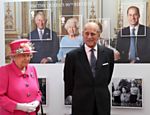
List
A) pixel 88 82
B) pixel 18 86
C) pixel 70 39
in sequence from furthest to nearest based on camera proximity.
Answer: pixel 70 39 < pixel 88 82 < pixel 18 86

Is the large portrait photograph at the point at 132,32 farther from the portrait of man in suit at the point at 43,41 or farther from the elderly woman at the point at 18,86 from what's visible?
the elderly woman at the point at 18,86

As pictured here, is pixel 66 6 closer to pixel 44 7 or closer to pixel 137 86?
pixel 44 7

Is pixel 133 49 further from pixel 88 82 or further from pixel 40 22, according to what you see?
pixel 40 22

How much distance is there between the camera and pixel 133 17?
3.55m

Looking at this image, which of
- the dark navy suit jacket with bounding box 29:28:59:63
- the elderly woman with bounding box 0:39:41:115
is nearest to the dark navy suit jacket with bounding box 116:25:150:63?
the dark navy suit jacket with bounding box 29:28:59:63

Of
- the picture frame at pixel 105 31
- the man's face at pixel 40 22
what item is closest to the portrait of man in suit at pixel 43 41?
the man's face at pixel 40 22

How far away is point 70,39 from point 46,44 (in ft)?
1.04

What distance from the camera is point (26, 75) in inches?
111

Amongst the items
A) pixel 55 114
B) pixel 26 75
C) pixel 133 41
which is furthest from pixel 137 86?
pixel 26 75

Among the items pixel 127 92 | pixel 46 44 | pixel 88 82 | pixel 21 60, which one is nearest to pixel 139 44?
pixel 127 92

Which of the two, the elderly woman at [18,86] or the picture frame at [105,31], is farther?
the picture frame at [105,31]

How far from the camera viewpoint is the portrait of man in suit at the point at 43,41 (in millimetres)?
3809

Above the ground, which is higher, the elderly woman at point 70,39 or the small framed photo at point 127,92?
the elderly woman at point 70,39

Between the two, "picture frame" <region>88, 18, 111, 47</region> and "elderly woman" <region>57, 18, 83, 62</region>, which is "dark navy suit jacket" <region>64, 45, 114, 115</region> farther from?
"elderly woman" <region>57, 18, 83, 62</region>
